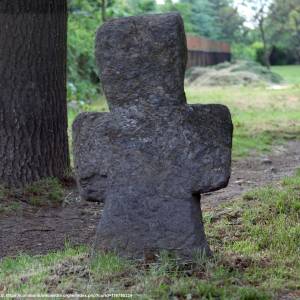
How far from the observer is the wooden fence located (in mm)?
34213

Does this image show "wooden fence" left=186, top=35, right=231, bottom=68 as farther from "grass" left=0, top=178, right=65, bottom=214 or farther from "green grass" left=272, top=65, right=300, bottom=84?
"grass" left=0, top=178, right=65, bottom=214

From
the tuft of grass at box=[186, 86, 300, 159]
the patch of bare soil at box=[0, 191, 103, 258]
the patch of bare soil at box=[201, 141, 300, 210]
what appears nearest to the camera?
the patch of bare soil at box=[0, 191, 103, 258]

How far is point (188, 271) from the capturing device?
177 inches

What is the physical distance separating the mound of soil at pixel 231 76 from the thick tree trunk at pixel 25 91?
20.3m

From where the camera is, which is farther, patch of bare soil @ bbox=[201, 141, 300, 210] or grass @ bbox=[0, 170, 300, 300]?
patch of bare soil @ bbox=[201, 141, 300, 210]

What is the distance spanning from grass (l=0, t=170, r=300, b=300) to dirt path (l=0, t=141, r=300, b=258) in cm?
56

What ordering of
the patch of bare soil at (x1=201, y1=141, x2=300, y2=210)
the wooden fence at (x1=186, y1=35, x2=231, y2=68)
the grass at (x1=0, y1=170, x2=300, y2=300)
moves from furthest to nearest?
1. the wooden fence at (x1=186, y1=35, x2=231, y2=68)
2. the patch of bare soil at (x1=201, y1=141, x2=300, y2=210)
3. the grass at (x1=0, y1=170, x2=300, y2=300)

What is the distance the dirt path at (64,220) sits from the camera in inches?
227

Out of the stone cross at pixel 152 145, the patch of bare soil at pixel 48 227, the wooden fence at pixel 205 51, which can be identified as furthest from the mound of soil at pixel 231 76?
the stone cross at pixel 152 145

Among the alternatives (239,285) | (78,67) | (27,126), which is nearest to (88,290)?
(239,285)

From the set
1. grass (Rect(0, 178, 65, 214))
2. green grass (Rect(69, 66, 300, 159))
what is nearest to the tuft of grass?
green grass (Rect(69, 66, 300, 159))

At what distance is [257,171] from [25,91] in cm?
321

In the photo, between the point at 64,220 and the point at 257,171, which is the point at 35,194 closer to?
the point at 64,220

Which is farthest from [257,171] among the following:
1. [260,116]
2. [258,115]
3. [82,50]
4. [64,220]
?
[82,50]
